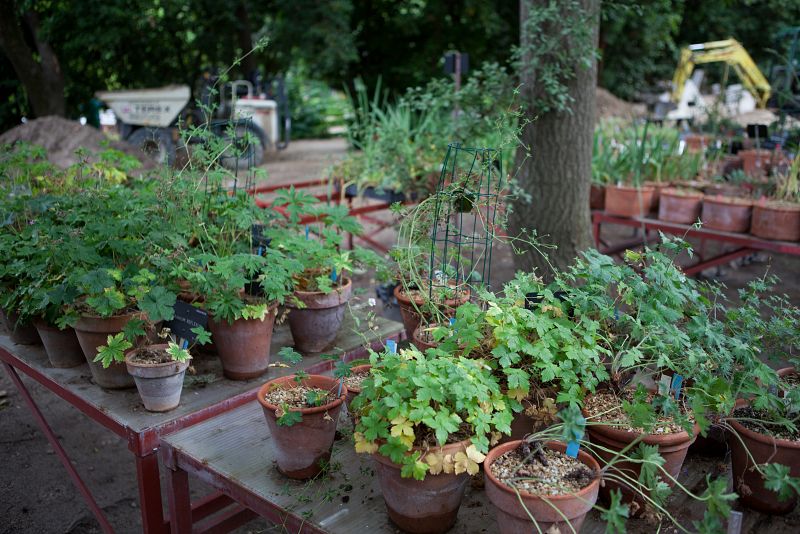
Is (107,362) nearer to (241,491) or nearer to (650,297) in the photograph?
(241,491)

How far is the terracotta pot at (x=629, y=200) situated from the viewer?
470 centimetres

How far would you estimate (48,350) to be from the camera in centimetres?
246

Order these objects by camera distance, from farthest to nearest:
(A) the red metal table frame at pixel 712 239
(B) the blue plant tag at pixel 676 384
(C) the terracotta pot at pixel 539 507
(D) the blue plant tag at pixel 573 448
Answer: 1. (A) the red metal table frame at pixel 712 239
2. (B) the blue plant tag at pixel 676 384
3. (D) the blue plant tag at pixel 573 448
4. (C) the terracotta pot at pixel 539 507

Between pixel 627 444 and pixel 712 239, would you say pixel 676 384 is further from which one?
pixel 712 239

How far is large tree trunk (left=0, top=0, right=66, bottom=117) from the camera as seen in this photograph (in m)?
9.91

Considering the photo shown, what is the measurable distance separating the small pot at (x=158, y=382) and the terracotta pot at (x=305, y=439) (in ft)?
1.37

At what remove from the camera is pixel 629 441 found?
5.15 ft

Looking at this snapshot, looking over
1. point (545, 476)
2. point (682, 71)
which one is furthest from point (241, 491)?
point (682, 71)

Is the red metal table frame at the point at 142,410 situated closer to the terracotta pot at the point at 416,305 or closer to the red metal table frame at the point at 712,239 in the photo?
the terracotta pot at the point at 416,305

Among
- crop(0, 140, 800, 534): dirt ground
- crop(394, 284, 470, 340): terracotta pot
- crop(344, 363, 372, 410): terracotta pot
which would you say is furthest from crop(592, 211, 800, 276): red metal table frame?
crop(344, 363, 372, 410): terracotta pot

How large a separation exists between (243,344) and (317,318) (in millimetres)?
307

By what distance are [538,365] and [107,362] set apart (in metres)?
1.29

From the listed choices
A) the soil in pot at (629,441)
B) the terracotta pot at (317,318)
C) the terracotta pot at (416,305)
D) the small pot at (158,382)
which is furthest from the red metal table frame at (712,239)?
the small pot at (158,382)

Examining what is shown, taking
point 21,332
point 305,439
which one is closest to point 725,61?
point 21,332
